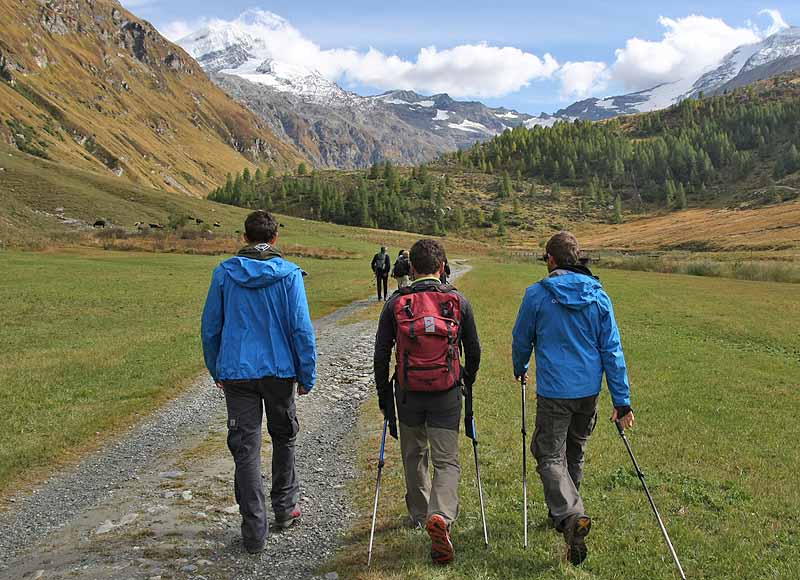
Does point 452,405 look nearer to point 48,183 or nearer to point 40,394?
point 40,394

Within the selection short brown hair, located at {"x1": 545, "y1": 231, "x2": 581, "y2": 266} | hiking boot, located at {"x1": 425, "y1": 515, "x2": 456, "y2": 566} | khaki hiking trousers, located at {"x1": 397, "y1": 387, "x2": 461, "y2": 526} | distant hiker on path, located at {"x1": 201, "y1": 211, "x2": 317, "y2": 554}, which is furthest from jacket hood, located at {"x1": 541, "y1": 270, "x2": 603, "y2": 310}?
distant hiker on path, located at {"x1": 201, "y1": 211, "x2": 317, "y2": 554}

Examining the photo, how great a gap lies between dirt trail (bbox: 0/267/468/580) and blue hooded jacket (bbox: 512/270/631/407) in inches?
147

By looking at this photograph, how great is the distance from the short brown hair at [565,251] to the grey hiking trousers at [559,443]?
173 cm

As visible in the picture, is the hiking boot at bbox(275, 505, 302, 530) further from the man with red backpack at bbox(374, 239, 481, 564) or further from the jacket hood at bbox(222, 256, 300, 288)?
the jacket hood at bbox(222, 256, 300, 288)

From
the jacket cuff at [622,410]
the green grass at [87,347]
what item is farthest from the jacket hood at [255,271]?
the green grass at [87,347]

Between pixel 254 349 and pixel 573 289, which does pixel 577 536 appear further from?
pixel 254 349

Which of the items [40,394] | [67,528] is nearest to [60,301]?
[40,394]

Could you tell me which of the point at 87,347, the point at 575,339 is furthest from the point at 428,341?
the point at 87,347

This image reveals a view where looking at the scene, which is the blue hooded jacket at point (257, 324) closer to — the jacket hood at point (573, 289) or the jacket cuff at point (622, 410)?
the jacket hood at point (573, 289)

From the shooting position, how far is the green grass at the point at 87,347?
13297 millimetres

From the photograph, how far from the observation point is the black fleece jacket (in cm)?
736

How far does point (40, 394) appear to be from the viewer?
16.1m

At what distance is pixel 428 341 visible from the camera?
7078 mm

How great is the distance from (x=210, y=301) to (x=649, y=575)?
20.6ft
